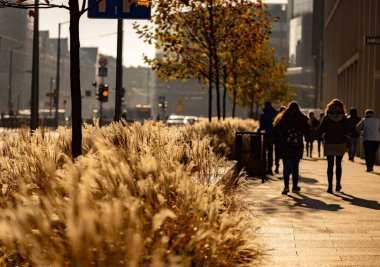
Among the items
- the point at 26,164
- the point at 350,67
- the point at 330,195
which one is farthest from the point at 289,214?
the point at 350,67

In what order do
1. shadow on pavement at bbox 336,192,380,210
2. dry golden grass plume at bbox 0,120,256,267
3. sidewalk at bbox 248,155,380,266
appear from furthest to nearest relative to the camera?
1. shadow on pavement at bbox 336,192,380,210
2. sidewalk at bbox 248,155,380,266
3. dry golden grass plume at bbox 0,120,256,267

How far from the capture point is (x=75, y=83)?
1043 centimetres

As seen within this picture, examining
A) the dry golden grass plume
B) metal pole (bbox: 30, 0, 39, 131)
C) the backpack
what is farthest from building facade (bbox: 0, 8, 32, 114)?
the dry golden grass plume

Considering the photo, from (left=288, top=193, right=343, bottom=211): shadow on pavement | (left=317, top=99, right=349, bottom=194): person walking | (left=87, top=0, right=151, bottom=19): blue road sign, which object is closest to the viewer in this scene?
(left=288, top=193, right=343, bottom=211): shadow on pavement

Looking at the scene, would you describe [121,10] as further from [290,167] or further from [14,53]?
[14,53]

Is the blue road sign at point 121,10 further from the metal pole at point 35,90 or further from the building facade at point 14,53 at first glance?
the building facade at point 14,53

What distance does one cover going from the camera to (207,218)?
21.0 feet

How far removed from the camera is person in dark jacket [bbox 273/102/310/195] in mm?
16266

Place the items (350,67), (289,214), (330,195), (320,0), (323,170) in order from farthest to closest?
(320,0) → (350,67) → (323,170) → (330,195) → (289,214)

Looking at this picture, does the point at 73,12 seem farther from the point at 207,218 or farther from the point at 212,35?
the point at 212,35

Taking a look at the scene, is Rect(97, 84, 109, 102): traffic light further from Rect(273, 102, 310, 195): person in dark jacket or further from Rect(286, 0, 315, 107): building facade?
Rect(286, 0, 315, 107): building facade

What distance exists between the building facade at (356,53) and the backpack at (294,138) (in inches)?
194

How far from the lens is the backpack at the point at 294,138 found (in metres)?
16.2

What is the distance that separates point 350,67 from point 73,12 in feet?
122
